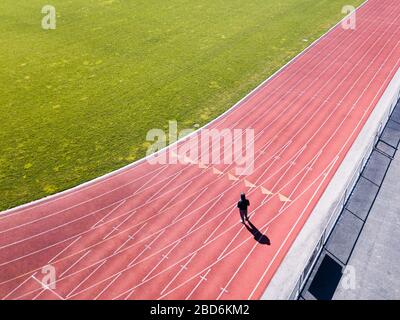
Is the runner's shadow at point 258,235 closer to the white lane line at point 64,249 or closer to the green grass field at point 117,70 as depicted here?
the white lane line at point 64,249

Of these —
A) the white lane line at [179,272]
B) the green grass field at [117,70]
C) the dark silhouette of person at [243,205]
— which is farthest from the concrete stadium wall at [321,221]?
the green grass field at [117,70]

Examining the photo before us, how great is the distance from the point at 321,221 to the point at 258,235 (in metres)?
2.52

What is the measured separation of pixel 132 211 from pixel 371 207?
9.41 m

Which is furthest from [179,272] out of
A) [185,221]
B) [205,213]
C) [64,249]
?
[64,249]

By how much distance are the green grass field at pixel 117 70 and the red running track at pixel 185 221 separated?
1.63m

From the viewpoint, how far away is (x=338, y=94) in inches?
883

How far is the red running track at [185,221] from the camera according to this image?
12.7 meters

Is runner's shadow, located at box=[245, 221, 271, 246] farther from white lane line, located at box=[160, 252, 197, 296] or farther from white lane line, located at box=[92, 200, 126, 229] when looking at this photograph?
white lane line, located at box=[92, 200, 126, 229]

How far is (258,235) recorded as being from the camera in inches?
557

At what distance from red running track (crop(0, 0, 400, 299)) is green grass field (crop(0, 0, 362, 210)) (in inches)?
64.1

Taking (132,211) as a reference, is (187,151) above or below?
above

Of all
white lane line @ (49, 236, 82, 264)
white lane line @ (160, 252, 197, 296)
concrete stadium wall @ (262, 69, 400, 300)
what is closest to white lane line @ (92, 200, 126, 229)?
white lane line @ (49, 236, 82, 264)
